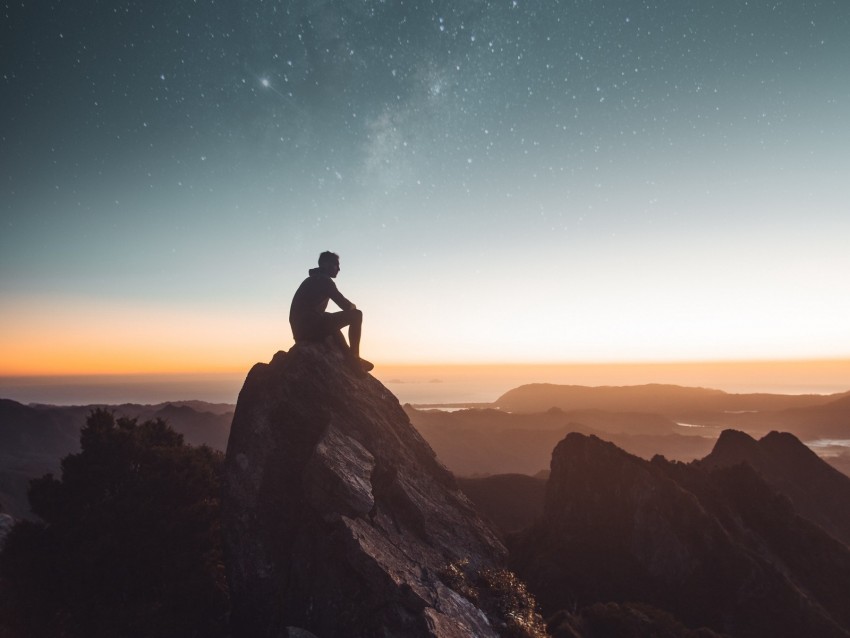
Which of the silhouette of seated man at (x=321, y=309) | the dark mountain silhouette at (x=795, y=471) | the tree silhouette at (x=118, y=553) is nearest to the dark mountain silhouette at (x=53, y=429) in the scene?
the tree silhouette at (x=118, y=553)

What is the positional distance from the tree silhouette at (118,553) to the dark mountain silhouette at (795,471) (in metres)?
56.2

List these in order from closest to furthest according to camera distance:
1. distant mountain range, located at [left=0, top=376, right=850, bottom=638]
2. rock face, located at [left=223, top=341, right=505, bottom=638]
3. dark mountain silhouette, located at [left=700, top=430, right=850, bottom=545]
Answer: rock face, located at [left=223, top=341, right=505, bottom=638]
distant mountain range, located at [left=0, top=376, right=850, bottom=638]
dark mountain silhouette, located at [left=700, top=430, right=850, bottom=545]

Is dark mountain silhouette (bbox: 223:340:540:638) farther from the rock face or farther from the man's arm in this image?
the man's arm

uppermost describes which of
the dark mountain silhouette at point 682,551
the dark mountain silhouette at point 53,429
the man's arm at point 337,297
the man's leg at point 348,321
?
the man's arm at point 337,297

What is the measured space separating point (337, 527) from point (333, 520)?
1.20 feet

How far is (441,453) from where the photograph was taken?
17312 centimetres

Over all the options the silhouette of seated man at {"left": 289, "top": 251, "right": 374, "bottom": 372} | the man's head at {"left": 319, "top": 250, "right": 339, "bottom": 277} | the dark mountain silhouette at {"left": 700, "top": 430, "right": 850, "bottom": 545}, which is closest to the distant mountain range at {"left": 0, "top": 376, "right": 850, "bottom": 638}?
the silhouette of seated man at {"left": 289, "top": 251, "right": 374, "bottom": 372}

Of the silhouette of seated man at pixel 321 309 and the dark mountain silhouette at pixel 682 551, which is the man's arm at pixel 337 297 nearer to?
the silhouette of seated man at pixel 321 309

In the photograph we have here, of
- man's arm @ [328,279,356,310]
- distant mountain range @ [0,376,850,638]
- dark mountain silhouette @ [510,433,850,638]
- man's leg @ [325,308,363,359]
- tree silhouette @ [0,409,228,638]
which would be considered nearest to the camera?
distant mountain range @ [0,376,850,638]

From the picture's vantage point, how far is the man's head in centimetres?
1719

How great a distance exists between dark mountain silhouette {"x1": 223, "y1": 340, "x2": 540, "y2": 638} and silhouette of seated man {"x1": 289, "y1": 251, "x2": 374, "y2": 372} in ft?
3.39

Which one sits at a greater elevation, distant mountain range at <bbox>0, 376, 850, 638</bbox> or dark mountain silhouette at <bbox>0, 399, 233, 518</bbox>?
distant mountain range at <bbox>0, 376, 850, 638</bbox>

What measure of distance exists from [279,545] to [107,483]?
16.1 m

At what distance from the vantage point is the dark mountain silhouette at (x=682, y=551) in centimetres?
1970
